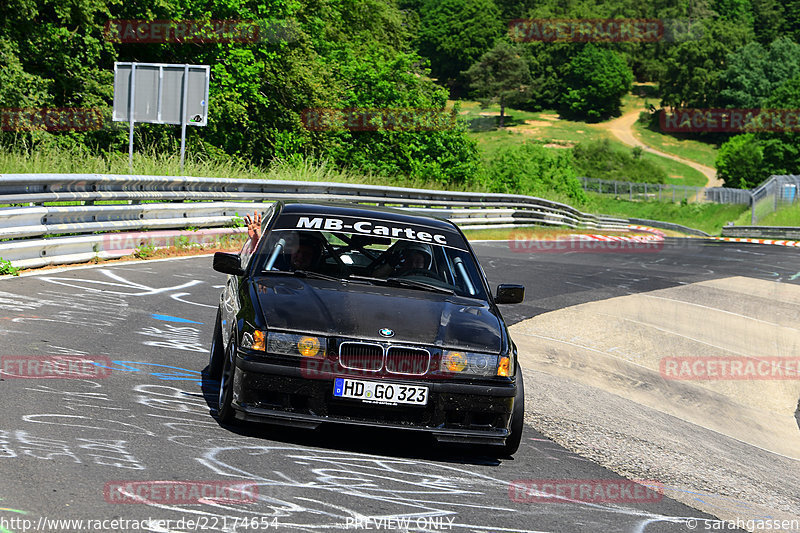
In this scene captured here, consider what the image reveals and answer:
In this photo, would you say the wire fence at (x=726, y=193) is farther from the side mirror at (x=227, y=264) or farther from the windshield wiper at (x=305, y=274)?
the side mirror at (x=227, y=264)

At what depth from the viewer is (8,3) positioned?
84.6 ft

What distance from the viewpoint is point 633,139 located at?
14075cm

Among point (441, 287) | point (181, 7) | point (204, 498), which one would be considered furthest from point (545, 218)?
point (204, 498)

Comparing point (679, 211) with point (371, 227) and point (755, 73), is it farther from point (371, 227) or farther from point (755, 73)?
point (755, 73)

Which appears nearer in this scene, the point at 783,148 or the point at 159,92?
the point at 159,92

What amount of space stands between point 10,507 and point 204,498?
84cm

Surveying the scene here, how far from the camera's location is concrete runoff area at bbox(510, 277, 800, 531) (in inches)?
265

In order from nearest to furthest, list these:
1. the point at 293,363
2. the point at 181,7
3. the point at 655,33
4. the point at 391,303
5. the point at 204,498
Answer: the point at 204,498 < the point at 293,363 < the point at 391,303 < the point at 181,7 < the point at 655,33

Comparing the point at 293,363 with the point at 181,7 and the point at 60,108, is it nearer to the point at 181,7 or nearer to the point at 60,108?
the point at 60,108

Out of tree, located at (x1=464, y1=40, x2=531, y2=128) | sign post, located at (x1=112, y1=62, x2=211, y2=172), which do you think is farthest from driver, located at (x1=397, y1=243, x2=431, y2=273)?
tree, located at (x1=464, y1=40, x2=531, y2=128)

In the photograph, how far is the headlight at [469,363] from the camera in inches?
227

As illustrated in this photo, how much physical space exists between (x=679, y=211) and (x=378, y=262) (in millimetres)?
73783

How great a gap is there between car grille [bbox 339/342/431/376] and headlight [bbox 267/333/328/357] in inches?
4.7

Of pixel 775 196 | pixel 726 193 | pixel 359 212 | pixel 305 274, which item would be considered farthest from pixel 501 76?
pixel 305 274
